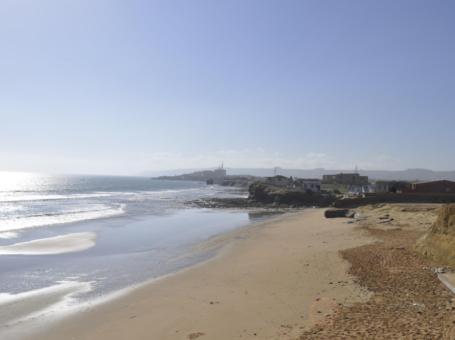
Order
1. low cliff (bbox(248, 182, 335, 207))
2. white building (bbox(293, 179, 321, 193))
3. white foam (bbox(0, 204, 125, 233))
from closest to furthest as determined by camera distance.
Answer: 1. white foam (bbox(0, 204, 125, 233))
2. low cliff (bbox(248, 182, 335, 207))
3. white building (bbox(293, 179, 321, 193))

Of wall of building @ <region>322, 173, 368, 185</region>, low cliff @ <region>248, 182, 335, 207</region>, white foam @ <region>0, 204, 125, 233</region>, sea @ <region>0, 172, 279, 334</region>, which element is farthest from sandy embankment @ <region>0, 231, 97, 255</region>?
wall of building @ <region>322, 173, 368, 185</region>

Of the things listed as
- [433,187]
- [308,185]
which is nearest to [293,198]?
[433,187]

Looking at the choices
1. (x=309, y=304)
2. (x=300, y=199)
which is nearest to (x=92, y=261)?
(x=309, y=304)

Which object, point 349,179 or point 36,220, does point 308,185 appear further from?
point 36,220

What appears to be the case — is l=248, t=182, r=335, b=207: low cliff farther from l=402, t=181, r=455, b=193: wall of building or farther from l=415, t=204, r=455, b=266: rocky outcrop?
l=415, t=204, r=455, b=266: rocky outcrop

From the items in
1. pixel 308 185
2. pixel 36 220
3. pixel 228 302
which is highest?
pixel 308 185

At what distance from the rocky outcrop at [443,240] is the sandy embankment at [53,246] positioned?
1713cm

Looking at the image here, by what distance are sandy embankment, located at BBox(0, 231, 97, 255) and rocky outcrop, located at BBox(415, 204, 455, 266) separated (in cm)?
1713

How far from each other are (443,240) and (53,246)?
19741mm

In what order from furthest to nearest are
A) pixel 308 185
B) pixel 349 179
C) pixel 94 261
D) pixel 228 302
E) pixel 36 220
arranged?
1. pixel 349 179
2. pixel 308 185
3. pixel 36 220
4. pixel 94 261
5. pixel 228 302

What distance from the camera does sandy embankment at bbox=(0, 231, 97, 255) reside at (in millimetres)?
17391

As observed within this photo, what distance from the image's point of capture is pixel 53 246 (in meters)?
18.9

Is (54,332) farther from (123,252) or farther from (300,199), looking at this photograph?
(300,199)

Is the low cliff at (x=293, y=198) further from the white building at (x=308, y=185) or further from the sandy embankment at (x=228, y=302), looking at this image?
the sandy embankment at (x=228, y=302)
